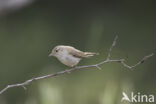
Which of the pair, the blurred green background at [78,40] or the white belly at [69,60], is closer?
the white belly at [69,60]

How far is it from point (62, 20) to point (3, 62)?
0.67m

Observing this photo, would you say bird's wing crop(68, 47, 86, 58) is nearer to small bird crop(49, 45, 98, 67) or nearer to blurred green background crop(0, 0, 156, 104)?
small bird crop(49, 45, 98, 67)

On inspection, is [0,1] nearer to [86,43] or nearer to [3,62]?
[3,62]

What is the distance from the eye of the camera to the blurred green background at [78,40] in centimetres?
381

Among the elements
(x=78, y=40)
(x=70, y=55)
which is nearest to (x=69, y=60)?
(x=70, y=55)

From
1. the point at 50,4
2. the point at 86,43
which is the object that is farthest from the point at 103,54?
the point at 50,4

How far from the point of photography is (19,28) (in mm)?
4566

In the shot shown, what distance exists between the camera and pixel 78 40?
14.0ft

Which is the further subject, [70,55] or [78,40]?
[78,40]

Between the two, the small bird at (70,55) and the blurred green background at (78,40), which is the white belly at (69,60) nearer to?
the small bird at (70,55)

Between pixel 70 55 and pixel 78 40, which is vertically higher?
pixel 70 55

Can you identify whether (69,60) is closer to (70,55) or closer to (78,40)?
(70,55)

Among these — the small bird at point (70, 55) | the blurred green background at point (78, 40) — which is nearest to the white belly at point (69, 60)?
the small bird at point (70, 55)

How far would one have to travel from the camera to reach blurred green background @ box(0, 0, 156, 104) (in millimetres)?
3811
